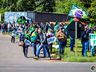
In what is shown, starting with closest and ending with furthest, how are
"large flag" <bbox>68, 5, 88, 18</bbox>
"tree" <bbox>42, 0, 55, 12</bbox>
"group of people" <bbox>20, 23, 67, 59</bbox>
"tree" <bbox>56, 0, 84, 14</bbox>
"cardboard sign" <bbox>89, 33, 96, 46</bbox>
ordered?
"group of people" <bbox>20, 23, 67, 59</bbox> → "large flag" <bbox>68, 5, 88, 18</bbox> → "cardboard sign" <bbox>89, 33, 96, 46</bbox> → "tree" <bbox>56, 0, 84, 14</bbox> → "tree" <bbox>42, 0, 55, 12</bbox>

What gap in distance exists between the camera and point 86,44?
28656 mm

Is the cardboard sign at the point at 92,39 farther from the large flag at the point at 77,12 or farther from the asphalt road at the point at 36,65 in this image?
the asphalt road at the point at 36,65

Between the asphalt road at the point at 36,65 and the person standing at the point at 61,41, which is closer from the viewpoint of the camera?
the asphalt road at the point at 36,65

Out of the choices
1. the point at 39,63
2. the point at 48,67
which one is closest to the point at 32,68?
the point at 48,67

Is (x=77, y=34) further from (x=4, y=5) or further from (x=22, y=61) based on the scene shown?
(x=4, y=5)

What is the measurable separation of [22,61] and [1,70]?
479 centimetres

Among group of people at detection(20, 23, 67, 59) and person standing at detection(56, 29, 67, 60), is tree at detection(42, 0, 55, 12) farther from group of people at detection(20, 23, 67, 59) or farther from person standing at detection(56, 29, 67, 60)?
person standing at detection(56, 29, 67, 60)

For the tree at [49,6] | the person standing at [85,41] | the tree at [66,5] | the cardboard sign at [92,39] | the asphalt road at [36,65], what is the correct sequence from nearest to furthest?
the asphalt road at [36,65]
the person standing at [85,41]
the cardboard sign at [92,39]
the tree at [66,5]
the tree at [49,6]

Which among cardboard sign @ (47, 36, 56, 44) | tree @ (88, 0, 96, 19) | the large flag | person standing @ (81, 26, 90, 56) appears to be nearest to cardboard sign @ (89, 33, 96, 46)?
person standing @ (81, 26, 90, 56)

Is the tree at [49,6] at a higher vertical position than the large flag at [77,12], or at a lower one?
lower

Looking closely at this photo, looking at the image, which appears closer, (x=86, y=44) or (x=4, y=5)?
(x=86, y=44)

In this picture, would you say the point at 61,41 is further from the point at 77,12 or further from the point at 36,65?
the point at 36,65

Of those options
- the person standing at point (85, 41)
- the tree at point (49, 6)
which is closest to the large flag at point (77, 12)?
the person standing at point (85, 41)

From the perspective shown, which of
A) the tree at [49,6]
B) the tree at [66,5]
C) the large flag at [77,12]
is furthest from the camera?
the tree at [49,6]
